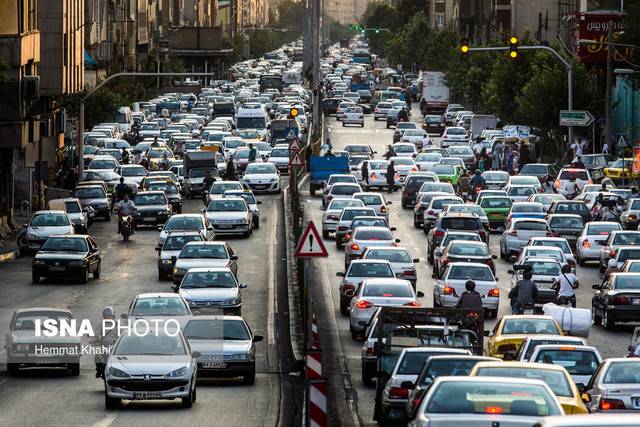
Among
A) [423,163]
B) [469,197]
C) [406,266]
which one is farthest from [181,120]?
[406,266]

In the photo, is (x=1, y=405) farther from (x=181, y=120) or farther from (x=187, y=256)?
(x=181, y=120)

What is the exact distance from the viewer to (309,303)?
96.1 ft

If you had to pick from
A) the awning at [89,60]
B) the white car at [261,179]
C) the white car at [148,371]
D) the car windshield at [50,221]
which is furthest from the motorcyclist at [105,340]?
the awning at [89,60]

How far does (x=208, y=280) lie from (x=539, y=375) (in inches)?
751

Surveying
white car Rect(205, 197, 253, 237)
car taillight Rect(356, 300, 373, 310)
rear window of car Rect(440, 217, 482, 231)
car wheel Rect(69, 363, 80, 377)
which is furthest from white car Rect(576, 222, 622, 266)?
car wheel Rect(69, 363, 80, 377)

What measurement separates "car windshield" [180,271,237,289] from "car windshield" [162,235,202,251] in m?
9.78

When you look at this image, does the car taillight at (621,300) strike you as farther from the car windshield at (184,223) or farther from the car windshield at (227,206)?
the car windshield at (227,206)

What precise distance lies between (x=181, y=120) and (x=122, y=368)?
3423 inches

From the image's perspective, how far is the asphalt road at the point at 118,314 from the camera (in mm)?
25609

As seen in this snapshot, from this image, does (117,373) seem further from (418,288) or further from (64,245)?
(64,245)

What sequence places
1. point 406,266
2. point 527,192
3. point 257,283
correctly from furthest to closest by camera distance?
1. point 527,192
2. point 257,283
3. point 406,266

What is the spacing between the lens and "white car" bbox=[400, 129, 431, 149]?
97.6 m

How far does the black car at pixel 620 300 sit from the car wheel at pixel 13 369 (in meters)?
13.4

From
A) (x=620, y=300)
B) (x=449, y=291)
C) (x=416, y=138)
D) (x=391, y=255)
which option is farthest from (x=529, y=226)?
(x=416, y=138)
